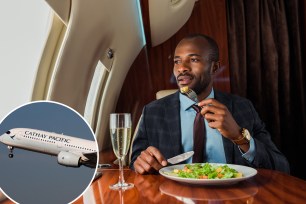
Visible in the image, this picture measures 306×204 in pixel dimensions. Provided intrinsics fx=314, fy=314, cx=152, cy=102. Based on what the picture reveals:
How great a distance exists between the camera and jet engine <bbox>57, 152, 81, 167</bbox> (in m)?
0.56

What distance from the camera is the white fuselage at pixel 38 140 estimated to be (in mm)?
543

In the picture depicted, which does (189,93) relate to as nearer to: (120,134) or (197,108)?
(197,108)

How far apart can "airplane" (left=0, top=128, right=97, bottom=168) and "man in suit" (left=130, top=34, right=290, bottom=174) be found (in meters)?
0.79

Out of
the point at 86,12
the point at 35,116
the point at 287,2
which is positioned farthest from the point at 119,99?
the point at 35,116

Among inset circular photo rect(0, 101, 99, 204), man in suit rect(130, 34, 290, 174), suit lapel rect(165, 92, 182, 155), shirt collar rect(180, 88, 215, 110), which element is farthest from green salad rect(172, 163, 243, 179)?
shirt collar rect(180, 88, 215, 110)

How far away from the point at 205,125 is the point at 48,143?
1.15m

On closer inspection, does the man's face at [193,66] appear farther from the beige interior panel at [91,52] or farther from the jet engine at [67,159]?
the jet engine at [67,159]

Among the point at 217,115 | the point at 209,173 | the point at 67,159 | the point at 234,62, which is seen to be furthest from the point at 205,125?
the point at 234,62

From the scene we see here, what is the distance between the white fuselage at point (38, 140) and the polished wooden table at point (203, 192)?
0.26 meters

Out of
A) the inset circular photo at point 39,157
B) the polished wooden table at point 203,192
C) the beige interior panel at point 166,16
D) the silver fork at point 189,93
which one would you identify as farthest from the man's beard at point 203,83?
the inset circular photo at point 39,157

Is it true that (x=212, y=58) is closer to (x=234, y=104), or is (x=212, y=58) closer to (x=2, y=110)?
(x=234, y=104)

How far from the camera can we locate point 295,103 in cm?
295

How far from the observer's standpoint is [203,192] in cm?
82

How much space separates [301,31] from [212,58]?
4.88 feet
